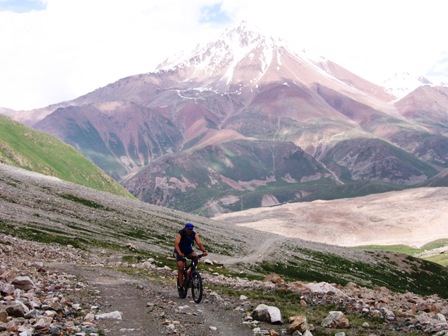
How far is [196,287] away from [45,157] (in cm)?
13078

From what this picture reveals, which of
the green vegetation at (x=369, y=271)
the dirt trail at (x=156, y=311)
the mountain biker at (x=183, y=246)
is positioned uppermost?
the mountain biker at (x=183, y=246)

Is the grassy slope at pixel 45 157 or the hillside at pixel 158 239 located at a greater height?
the grassy slope at pixel 45 157

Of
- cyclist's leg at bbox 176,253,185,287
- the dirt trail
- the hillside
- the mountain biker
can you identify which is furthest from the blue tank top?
the hillside

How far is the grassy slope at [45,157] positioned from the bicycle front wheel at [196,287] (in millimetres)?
103192

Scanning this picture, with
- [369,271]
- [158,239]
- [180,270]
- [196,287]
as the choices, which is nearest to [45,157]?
[158,239]

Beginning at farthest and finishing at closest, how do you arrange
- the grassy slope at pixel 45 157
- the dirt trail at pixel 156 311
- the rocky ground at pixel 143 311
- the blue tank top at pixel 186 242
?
the grassy slope at pixel 45 157 < the blue tank top at pixel 186 242 < the dirt trail at pixel 156 311 < the rocky ground at pixel 143 311

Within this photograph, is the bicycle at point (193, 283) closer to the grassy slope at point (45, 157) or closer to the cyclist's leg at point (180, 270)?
the cyclist's leg at point (180, 270)

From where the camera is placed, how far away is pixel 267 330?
759 inches

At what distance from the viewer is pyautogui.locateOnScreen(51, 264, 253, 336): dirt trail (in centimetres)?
1827

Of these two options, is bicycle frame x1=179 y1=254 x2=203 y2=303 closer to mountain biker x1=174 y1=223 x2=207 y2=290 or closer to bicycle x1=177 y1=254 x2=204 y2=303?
bicycle x1=177 y1=254 x2=204 y2=303

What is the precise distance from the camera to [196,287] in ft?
80.9

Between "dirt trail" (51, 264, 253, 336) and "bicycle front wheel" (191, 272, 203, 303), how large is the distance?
386 mm

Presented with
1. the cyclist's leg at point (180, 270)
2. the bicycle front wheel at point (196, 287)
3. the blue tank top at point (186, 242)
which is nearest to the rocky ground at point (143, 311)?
the bicycle front wheel at point (196, 287)

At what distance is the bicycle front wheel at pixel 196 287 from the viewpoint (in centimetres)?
2434
